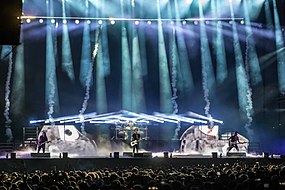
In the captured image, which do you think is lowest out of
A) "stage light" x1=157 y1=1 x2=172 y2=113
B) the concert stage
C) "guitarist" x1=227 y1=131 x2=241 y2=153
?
the concert stage

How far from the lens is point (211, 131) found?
25.1m

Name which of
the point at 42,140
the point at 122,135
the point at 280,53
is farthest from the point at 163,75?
the point at 42,140

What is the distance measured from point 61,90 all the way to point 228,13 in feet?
35.1

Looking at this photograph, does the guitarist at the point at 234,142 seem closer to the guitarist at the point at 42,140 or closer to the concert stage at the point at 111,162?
the concert stage at the point at 111,162

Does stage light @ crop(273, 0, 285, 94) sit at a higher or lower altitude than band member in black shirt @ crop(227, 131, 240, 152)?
higher

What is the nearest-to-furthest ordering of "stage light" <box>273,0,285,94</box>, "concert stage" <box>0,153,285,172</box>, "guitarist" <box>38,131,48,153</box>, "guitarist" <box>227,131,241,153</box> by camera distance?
"concert stage" <box>0,153,285,172</box> → "guitarist" <box>38,131,48,153</box> → "guitarist" <box>227,131,241,153</box> → "stage light" <box>273,0,285,94</box>

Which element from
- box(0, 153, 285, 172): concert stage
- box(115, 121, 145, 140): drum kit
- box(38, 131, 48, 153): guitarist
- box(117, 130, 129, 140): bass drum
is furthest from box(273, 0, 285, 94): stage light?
box(38, 131, 48, 153): guitarist

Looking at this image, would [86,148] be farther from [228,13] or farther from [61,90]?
[228,13]

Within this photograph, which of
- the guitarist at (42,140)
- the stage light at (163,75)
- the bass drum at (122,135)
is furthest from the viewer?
the stage light at (163,75)

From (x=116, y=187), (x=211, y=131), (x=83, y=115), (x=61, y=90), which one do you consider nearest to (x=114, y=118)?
(x=83, y=115)

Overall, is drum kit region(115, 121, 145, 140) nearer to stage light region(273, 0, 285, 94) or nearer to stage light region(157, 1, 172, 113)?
stage light region(157, 1, 172, 113)

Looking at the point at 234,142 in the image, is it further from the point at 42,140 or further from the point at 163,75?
the point at 42,140

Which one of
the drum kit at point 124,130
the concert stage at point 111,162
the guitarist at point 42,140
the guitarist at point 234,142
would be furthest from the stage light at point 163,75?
the concert stage at point 111,162

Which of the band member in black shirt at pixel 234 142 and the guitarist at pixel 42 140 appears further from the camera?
the band member in black shirt at pixel 234 142
